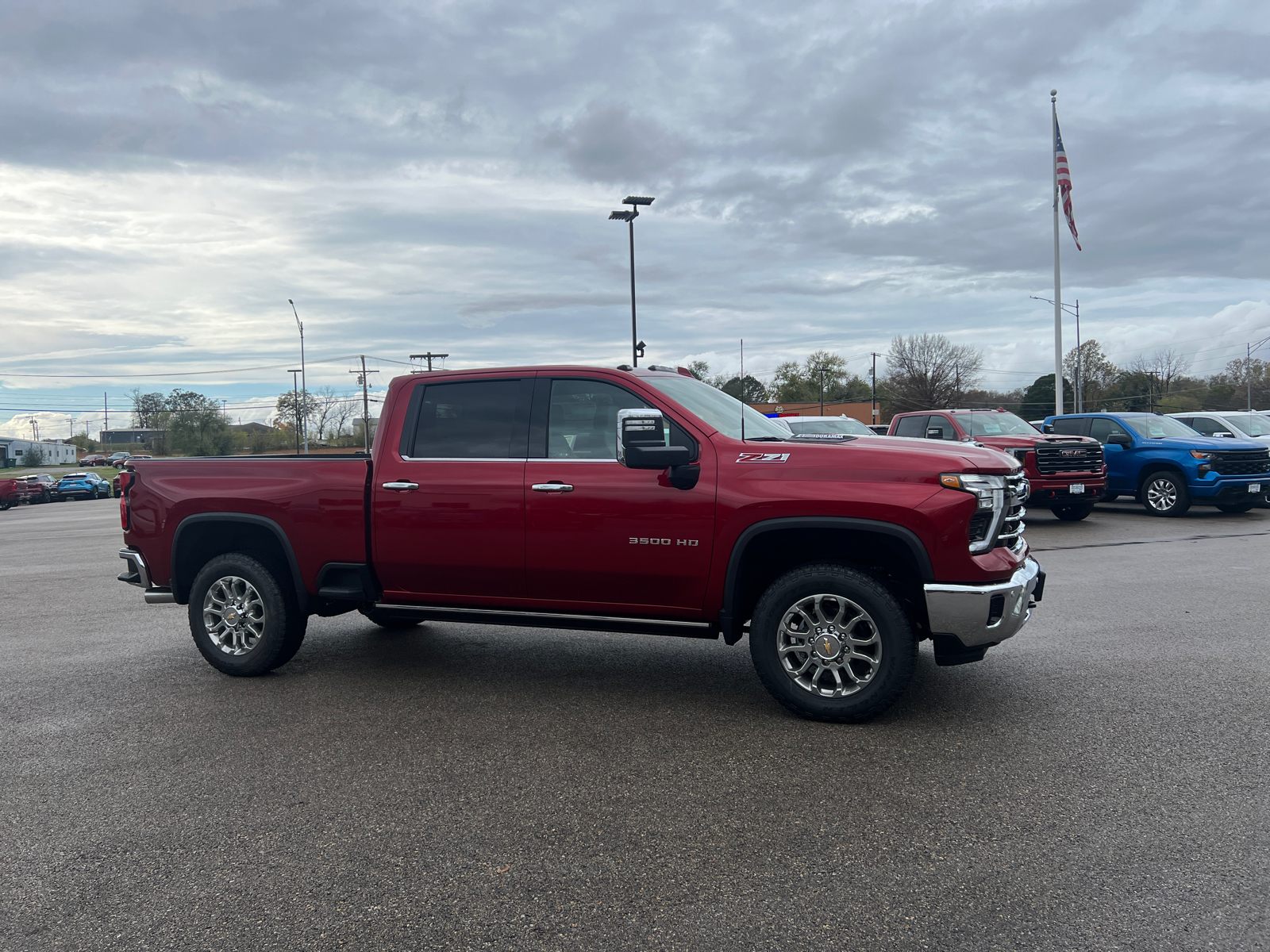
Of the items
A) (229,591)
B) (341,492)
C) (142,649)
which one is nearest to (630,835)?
(341,492)

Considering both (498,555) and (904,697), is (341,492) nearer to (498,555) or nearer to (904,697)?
(498,555)

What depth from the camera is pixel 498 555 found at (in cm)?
536

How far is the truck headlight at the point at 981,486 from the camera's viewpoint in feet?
14.9

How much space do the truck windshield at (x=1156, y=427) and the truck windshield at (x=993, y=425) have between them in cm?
180

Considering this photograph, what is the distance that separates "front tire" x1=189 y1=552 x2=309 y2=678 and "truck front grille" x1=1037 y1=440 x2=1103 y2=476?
1188cm

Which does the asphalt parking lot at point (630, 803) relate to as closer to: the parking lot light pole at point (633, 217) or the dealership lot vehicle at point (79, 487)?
the parking lot light pole at point (633, 217)

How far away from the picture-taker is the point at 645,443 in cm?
484

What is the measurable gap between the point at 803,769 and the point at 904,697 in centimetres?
129

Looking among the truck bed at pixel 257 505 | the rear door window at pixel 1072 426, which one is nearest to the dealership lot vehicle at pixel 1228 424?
the rear door window at pixel 1072 426

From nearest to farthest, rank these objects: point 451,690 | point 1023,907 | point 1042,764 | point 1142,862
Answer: point 1023,907 < point 1142,862 < point 1042,764 < point 451,690

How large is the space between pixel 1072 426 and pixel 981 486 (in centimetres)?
1403

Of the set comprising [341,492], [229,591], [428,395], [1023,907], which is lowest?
[1023,907]

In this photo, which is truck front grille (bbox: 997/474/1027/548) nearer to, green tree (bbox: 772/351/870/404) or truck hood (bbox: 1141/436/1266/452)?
truck hood (bbox: 1141/436/1266/452)

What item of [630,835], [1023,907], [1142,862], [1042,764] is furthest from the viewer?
[1042,764]
